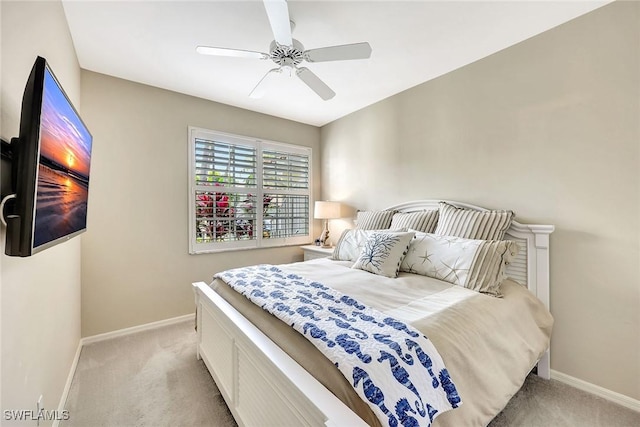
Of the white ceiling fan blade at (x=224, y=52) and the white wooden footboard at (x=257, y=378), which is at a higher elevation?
the white ceiling fan blade at (x=224, y=52)

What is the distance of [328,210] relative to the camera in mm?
3730

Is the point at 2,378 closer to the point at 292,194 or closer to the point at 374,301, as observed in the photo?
the point at 374,301

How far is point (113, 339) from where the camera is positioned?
8.80ft

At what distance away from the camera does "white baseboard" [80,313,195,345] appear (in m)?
2.63

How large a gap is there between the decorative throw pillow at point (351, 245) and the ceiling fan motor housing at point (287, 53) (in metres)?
1.62

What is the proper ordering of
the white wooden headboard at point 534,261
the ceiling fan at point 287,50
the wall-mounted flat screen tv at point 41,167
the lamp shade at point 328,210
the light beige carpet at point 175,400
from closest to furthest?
1. the wall-mounted flat screen tv at point 41,167
2. the ceiling fan at point 287,50
3. the light beige carpet at point 175,400
4. the white wooden headboard at point 534,261
5. the lamp shade at point 328,210

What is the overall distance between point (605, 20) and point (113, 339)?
4.77 meters

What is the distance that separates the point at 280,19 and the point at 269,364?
1776mm

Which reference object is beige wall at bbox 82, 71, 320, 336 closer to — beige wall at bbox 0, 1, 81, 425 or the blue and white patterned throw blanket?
beige wall at bbox 0, 1, 81, 425

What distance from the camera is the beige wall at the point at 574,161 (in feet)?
5.89

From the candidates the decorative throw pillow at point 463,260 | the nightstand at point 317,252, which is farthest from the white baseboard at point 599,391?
the nightstand at point 317,252

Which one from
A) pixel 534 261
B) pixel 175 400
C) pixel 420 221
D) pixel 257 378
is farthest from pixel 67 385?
pixel 534 261

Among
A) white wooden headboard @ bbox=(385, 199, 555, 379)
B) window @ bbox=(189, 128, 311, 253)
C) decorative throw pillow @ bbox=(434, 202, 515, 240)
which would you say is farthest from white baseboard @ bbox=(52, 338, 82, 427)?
white wooden headboard @ bbox=(385, 199, 555, 379)

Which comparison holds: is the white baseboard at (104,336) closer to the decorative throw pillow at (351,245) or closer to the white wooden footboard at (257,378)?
the white wooden footboard at (257,378)
